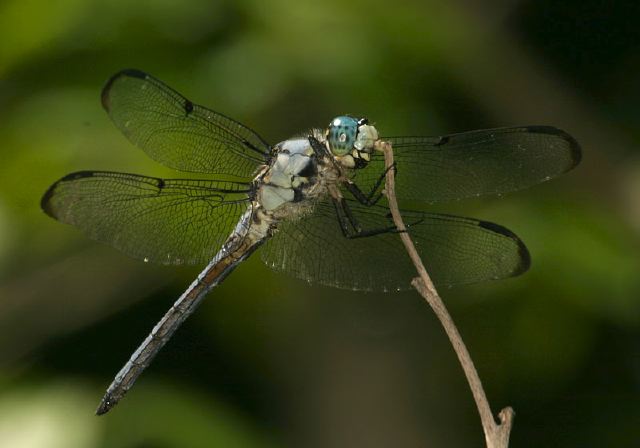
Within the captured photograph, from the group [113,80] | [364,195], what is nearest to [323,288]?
[364,195]

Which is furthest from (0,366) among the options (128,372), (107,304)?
(128,372)

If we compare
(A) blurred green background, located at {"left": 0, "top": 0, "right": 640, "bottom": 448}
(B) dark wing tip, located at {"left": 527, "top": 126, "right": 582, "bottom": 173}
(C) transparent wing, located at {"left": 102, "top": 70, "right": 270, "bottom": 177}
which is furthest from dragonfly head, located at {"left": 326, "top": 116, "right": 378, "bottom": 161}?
(A) blurred green background, located at {"left": 0, "top": 0, "right": 640, "bottom": 448}

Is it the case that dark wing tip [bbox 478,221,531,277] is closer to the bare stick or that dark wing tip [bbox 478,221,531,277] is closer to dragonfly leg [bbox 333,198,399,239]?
dragonfly leg [bbox 333,198,399,239]

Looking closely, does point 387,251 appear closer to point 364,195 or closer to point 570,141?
point 364,195

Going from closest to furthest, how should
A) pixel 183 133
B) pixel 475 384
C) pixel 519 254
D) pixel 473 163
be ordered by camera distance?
pixel 475 384
pixel 519 254
pixel 473 163
pixel 183 133

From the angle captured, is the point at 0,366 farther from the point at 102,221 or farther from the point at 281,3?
the point at 281,3

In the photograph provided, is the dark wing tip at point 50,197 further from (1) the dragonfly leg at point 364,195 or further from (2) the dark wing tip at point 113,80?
(1) the dragonfly leg at point 364,195
